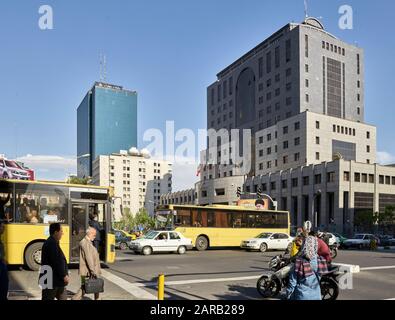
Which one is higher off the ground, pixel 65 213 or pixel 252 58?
pixel 252 58

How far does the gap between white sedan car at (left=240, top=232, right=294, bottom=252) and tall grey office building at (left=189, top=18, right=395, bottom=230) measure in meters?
41.3

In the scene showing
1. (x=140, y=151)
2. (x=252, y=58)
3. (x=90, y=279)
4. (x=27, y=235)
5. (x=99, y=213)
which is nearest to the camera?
(x=90, y=279)

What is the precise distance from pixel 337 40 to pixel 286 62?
13611 mm

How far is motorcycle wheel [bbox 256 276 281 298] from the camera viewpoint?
11.0 m

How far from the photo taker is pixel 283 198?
264ft

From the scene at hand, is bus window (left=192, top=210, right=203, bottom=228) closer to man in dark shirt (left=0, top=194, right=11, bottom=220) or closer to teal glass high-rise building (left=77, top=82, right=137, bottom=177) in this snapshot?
Result: man in dark shirt (left=0, top=194, right=11, bottom=220)

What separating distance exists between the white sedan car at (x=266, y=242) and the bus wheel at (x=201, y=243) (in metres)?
2.46

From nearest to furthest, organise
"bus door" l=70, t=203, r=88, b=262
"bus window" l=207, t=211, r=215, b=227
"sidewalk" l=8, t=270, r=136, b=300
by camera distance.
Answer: "sidewalk" l=8, t=270, r=136, b=300 → "bus door" l=70, t=203, r=88, b=262 → "bus window" l=207, t=211, r=215, b=227

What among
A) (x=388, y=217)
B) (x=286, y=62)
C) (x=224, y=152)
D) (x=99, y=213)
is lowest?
(x=388, y=217)

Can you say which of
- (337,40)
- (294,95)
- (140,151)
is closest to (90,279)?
(294,95)

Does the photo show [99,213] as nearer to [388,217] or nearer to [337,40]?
[388,217]

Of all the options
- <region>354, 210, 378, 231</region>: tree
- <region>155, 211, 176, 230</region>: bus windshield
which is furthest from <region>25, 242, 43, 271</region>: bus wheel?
<region>354, 210, 378, 231</region>: tree

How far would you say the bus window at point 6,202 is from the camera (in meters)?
15.1

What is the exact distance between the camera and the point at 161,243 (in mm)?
24062
